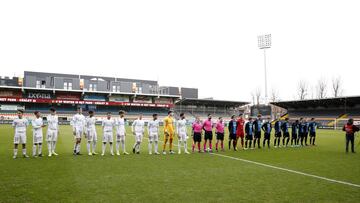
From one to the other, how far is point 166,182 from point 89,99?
2560 inches

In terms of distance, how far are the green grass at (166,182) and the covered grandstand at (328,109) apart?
148 ft

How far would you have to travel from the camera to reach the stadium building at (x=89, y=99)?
6297 cm

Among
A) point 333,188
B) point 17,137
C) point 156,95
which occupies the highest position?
point 156,95

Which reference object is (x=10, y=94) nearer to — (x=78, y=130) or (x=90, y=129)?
(x=78, y=130)

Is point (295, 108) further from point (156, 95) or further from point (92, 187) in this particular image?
point (92, 187)

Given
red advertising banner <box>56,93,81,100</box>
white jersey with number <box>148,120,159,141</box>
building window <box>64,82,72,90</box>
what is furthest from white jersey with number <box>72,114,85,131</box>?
building window <box>64,82,72,90</box>

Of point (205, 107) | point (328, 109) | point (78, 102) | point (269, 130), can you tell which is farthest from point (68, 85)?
point (269, 130)

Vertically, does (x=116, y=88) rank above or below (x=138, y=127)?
above

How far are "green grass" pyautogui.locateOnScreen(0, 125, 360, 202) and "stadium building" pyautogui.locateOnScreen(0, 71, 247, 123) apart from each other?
5099 cm

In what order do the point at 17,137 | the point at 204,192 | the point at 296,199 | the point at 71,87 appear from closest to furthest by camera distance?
the point at 296,199 → the point at 204,192 → the point at 17,137 → the point at 71,87

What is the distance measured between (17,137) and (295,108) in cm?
6078

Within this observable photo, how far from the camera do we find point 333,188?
7422 mm

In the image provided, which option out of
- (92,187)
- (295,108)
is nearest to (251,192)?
(92,187)

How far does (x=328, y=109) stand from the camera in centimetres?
5712
